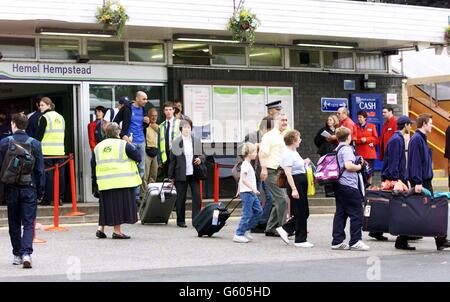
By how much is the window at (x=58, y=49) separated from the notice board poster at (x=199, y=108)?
2512 millimetres

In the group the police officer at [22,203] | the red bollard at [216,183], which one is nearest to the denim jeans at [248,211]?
the police officer at [22,203]

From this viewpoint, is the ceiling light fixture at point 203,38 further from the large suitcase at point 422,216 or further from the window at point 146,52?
the large suitcase at point 422,216

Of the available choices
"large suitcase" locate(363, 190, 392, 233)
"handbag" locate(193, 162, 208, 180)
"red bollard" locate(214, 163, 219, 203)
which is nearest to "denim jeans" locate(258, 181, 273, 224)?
"handbag" locate(193, 162, 208, 180)

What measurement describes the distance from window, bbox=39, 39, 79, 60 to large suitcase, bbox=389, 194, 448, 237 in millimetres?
8408

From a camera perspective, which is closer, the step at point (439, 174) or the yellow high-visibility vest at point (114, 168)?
the yellow high-visibility vest at point (114, 168)

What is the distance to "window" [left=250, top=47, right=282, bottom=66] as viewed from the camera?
20938mm

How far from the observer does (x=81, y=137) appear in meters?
18.5

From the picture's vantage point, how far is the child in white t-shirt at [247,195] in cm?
1366

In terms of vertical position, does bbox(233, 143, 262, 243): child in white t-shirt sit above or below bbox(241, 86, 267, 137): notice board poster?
below

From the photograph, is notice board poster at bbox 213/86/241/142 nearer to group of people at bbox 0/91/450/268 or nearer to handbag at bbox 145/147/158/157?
handbag at bbox 145/147/158/157

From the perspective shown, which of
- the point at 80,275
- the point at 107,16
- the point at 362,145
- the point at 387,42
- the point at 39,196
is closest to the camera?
the point at 80,275

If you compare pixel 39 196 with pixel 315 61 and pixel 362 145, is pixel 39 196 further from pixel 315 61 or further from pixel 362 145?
pixel 315 61
